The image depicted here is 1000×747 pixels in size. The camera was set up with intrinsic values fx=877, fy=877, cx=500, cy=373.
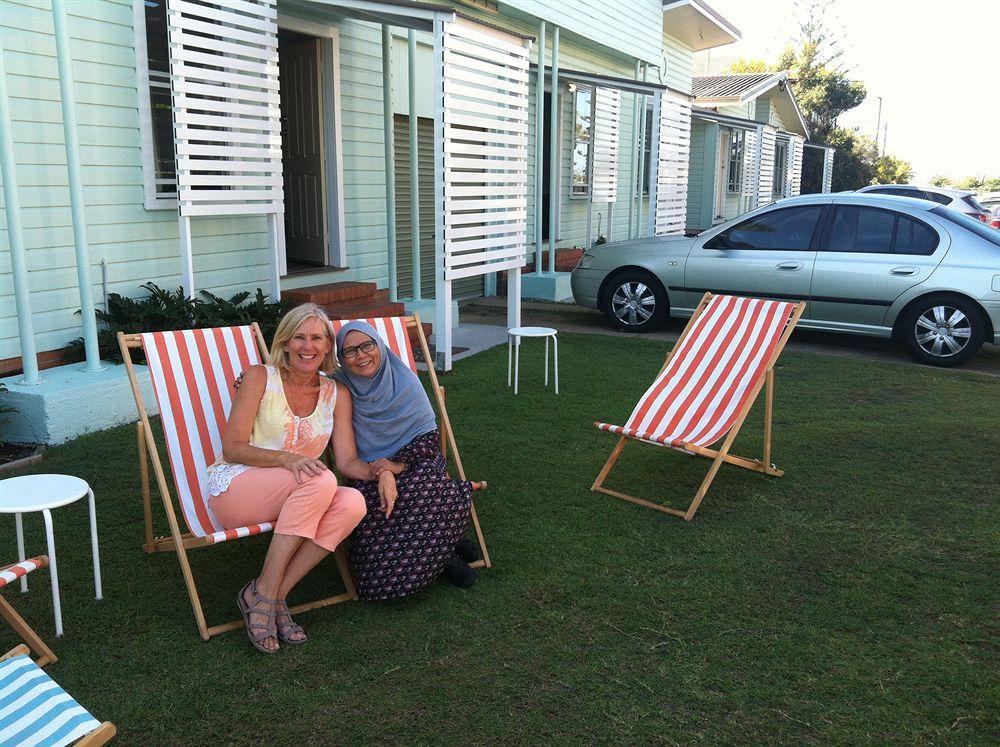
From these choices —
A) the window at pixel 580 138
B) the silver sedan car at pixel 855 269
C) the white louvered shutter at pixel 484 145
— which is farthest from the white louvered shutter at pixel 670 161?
the white louvered shutter at pixel 484 145

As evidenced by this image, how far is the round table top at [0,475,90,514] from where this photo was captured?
2.96 m

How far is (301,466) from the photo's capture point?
3.21 m

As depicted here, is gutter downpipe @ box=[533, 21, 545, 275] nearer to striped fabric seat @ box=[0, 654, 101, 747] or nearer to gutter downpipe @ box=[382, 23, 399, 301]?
gutter downpipe @ box=[382, 23, 399, 301]

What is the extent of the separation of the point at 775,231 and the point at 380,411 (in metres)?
6.10

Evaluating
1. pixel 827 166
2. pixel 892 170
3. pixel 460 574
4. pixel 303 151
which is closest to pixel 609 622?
pixel 460 574

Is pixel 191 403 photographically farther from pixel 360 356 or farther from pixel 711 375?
pixel 711 375

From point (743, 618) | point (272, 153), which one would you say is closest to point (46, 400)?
point (272, 153)

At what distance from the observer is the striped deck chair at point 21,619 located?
262 centimetres

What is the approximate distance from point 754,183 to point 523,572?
19.2 metres

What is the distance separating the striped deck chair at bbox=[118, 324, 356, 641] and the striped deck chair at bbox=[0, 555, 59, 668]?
2.00 feet

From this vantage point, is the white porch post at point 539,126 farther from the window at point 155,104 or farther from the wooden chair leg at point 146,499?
the wooden chair leg at point 146,499

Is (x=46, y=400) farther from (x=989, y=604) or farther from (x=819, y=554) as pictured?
(x=989, y=604)

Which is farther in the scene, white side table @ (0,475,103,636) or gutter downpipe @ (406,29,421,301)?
gutter downpipe @ (406,29,421,301)

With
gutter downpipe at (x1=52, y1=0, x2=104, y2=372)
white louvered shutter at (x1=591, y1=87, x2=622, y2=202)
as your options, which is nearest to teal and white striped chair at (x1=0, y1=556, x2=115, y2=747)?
gutter downpipe at (x1=52, y1=0, x2=104, y2=372)
